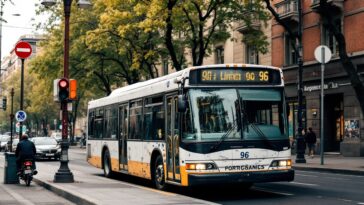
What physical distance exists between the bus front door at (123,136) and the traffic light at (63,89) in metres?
1.88

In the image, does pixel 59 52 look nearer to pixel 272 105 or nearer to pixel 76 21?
pixel 76 21

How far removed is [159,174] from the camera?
15227 mm

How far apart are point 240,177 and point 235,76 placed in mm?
2253

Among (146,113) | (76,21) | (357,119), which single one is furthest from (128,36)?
(146,113)

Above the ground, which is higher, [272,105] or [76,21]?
[76,21]

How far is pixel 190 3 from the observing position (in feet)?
94.0

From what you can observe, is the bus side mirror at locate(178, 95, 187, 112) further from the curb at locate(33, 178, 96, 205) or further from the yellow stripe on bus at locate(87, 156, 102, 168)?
the yellow stripe on bus at locate(87, 156, 102, 168)

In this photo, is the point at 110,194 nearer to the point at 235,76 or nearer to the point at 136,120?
the point at 235,76

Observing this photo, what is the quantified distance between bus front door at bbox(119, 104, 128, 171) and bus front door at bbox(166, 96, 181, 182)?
4095 mm

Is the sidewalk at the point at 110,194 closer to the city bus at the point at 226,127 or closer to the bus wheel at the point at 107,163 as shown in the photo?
the city bus at the point at 226,127

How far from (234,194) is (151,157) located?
Result: 8.35 ft

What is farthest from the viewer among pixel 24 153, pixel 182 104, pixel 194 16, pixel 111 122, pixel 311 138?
pixel 194 16

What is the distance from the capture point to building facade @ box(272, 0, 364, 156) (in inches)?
1214

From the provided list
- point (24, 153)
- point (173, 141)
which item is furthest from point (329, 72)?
point (173, 141)
